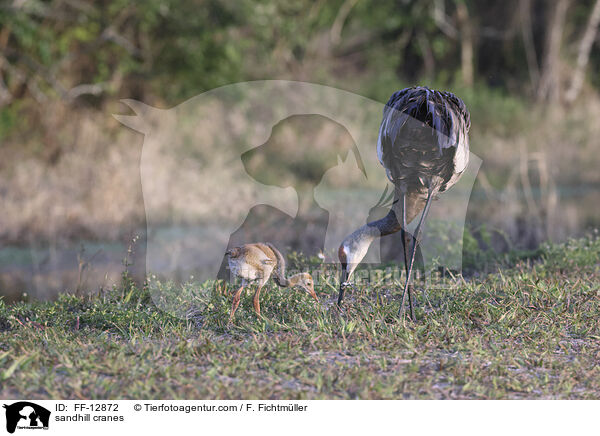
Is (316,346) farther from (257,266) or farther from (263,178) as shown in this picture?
(263,178)

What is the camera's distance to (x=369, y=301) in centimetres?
527

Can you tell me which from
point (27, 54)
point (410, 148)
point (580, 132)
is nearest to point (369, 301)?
point (410, 148)

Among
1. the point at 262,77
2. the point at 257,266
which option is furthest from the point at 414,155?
the point at 262,77

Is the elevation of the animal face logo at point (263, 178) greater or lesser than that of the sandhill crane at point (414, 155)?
greater

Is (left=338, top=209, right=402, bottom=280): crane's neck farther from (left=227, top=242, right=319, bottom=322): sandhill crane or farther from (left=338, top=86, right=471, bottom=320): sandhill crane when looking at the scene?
(left=227, top=242, right=319, bottom=322): sandhill crane

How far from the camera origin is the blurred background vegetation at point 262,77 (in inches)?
400

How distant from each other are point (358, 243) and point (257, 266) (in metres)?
0.69

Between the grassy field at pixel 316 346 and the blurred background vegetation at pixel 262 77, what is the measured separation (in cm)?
216

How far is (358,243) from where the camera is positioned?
462 cm
